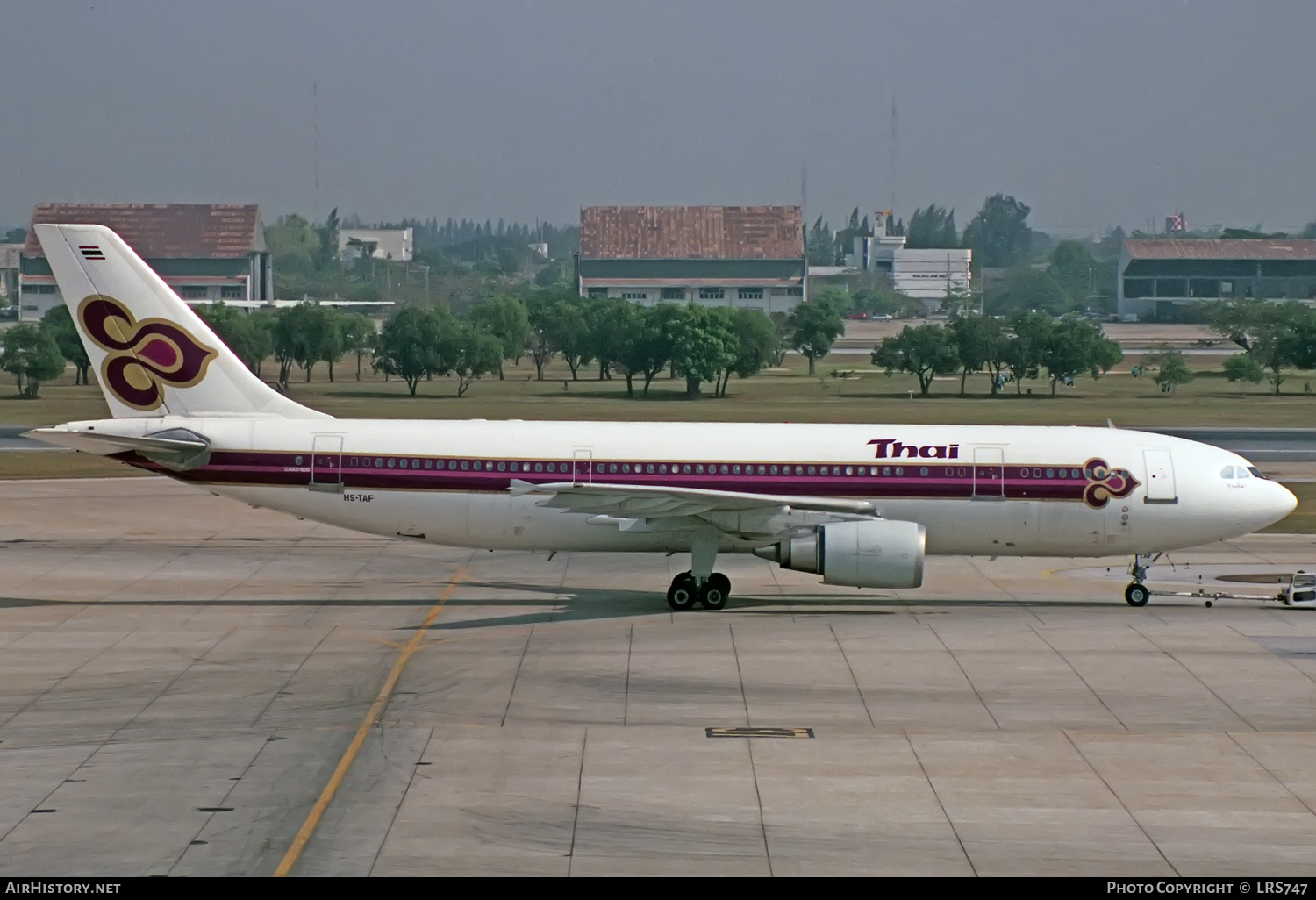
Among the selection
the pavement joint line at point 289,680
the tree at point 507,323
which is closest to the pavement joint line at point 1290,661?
the pavement joint line at point 289,680

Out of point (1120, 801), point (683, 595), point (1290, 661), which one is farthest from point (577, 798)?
point (1290, 661)

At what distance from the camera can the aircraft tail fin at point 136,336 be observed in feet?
117

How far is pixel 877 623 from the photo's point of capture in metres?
33.1

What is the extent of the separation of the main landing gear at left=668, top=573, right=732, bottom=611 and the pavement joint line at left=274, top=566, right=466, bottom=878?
5256 mm

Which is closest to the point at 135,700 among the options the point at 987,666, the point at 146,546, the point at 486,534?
the point at 486,534

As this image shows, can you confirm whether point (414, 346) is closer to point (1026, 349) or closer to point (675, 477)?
point (1026, 349)

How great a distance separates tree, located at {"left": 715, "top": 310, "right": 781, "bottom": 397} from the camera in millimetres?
122688

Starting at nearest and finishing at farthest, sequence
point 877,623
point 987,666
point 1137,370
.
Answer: point 987,666, point 877,623, point 1137,370

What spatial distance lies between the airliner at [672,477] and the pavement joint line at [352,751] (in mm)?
3208

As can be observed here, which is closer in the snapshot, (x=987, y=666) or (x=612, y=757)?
(x=612, y=757)

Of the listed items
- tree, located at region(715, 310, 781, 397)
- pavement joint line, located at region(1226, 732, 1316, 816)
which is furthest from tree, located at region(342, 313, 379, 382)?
pavement joint line, located at region(1226, 732, 1316, 816)

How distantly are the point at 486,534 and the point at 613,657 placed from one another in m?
6.75

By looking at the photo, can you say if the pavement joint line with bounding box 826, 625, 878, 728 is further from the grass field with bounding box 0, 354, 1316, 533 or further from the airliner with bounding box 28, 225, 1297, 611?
the grass field with bounding box 0, 354, 1316, 533
